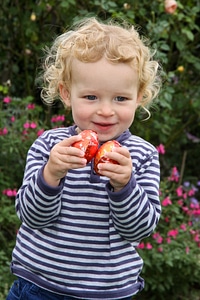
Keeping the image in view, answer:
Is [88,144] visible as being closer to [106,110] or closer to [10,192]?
[106,110]

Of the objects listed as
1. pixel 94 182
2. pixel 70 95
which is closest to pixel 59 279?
pixel 94 182

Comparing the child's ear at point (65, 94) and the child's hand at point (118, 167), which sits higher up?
Result: the child's ear at point (65, 94)

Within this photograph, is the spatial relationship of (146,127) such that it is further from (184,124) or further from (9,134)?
(9,134)

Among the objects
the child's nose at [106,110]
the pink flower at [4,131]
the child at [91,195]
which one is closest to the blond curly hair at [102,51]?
the child at [91,195]

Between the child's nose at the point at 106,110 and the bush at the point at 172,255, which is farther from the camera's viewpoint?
the bush at the point at 172,255

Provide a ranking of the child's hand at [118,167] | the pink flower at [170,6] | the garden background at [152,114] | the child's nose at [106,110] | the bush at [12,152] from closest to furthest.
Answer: the child's hand at [118,167] < the child's nose at [106,110] < the bush at [12,152] < the garden background at [152,114] < the pink flower at [170,6]

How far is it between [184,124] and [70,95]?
9.02 ft

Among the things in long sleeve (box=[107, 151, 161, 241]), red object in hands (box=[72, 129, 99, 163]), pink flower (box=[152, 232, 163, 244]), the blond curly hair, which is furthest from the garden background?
red object in hands (box=[72, 129, 99, 163])

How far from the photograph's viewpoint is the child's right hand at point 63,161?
77.4 inches

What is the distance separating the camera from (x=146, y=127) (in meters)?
4.47

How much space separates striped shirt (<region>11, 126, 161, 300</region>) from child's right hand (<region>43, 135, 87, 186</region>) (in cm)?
7

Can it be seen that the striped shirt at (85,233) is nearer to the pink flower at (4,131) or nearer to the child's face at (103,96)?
the child's face at (103,96)

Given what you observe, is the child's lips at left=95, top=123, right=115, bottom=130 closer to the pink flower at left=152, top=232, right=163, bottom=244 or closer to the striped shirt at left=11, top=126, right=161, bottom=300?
the striped shirt at left=11, top=126, right=161, bottom=300

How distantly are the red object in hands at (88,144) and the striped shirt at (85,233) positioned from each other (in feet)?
0.45
